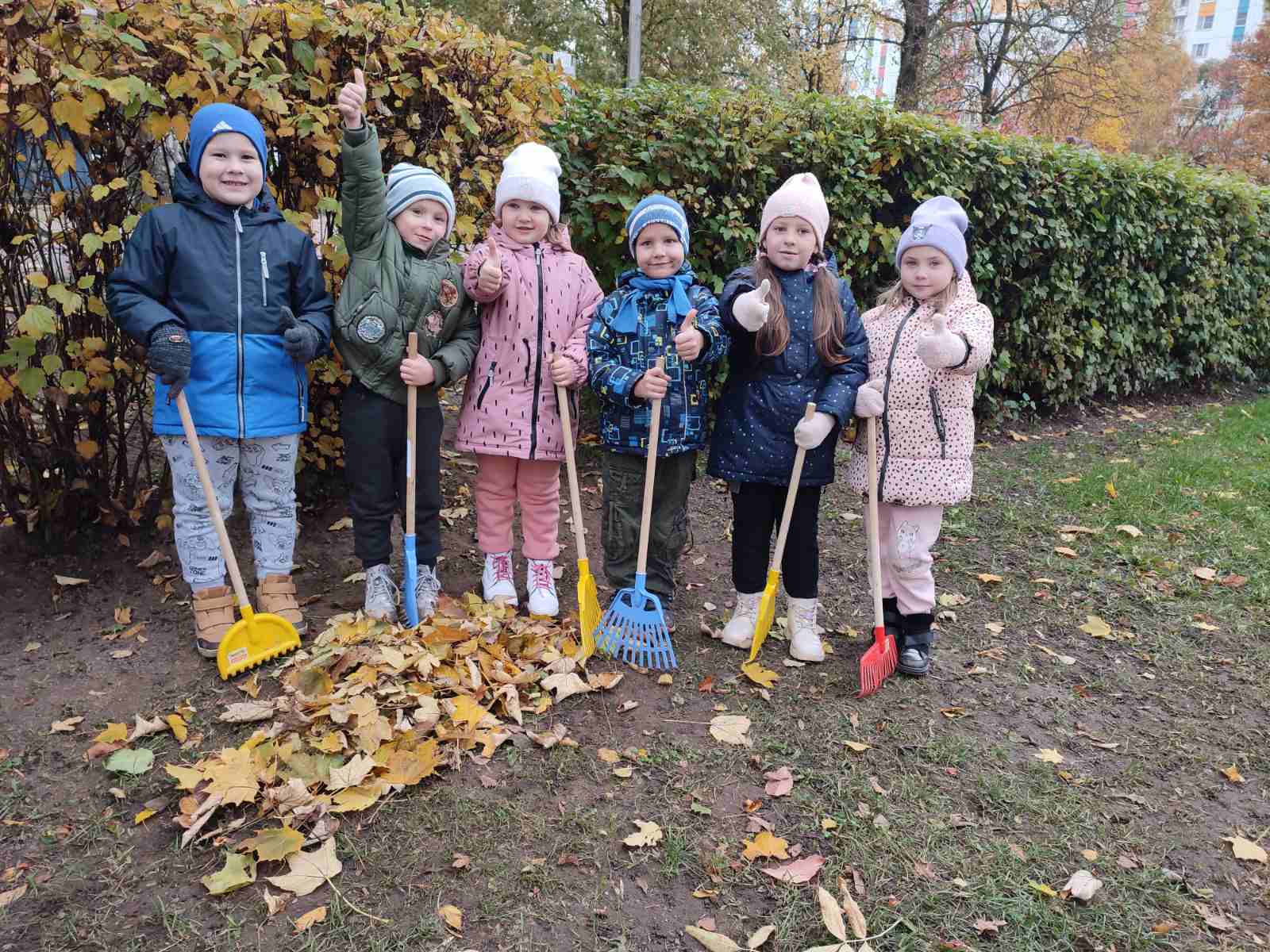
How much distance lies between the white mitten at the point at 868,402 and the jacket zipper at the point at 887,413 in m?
0.06

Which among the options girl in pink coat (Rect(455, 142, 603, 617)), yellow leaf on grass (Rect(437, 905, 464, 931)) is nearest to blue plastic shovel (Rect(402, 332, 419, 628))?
girl in pink coat (Rect(455, 142, 603, 617))

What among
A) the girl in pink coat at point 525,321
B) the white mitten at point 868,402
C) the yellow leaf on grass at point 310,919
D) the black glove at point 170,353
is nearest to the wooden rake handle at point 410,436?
the girl in pink coat at point 525,321

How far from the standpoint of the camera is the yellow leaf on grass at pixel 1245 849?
2609 millimetres

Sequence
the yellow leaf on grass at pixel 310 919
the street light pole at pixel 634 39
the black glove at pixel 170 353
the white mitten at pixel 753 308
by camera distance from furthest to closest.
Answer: the street light pole at pixel 634 39 → the white mitten at pixel 753 308 → the black glove at pixel 170 353 → the yellow leaf on grass at pixel 310 919

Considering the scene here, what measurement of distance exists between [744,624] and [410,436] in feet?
5.32

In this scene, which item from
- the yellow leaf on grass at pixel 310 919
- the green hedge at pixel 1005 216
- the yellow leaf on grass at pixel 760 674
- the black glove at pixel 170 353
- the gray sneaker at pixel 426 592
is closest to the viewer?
the yellow leaf on grass at pixel 310 919

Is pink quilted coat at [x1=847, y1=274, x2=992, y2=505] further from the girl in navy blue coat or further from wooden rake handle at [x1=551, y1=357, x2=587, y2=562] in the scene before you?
wooden rake handle at [x1=551, y1=357, x2=587, y2=562]

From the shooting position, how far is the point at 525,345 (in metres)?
3.52

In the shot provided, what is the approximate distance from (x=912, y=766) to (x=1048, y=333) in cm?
568

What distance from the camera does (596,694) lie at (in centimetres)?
325

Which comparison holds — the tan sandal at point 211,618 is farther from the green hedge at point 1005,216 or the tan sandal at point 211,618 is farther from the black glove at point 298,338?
the green hedge at point 1005,216

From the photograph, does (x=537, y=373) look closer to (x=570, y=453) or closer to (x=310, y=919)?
(x=570, y=453)

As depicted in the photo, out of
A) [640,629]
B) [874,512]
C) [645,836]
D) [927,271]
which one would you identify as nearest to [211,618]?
[640,629]

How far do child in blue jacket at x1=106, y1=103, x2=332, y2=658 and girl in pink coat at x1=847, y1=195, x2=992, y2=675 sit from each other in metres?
2.27
